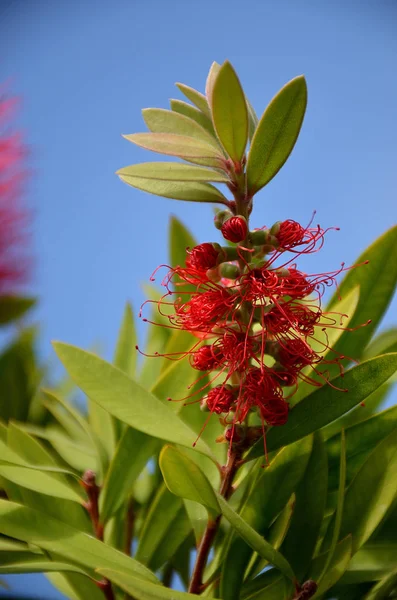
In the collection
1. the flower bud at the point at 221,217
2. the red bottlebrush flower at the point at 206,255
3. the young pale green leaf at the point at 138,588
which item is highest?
the flower bud at the point at 221,217

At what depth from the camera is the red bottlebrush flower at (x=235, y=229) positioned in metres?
0.31

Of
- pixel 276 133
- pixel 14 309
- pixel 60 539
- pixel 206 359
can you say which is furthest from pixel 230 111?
pixel 14 309

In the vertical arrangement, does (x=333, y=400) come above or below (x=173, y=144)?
below

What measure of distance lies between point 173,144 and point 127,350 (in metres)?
0.26

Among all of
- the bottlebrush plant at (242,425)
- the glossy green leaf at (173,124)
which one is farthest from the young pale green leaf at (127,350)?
the glossy green leaf at (173,124)

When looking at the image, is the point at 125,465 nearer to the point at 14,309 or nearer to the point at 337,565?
the point at 337,565

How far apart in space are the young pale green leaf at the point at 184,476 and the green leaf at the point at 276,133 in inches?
5.6

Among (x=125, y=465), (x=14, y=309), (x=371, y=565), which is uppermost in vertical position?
(x=14, y=309)

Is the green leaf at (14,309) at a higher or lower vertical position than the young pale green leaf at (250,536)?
higher

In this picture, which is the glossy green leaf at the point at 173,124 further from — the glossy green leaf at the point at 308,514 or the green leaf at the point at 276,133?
the glossy green leaf at the point at 308,514

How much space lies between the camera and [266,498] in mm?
353

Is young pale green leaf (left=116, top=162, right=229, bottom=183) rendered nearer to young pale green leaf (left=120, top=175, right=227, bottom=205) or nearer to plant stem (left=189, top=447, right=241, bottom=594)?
young pale green leaf (left=120, top=175, right=227, bottom=205)

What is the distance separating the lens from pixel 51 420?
24.7 inches

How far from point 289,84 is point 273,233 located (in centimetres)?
8
